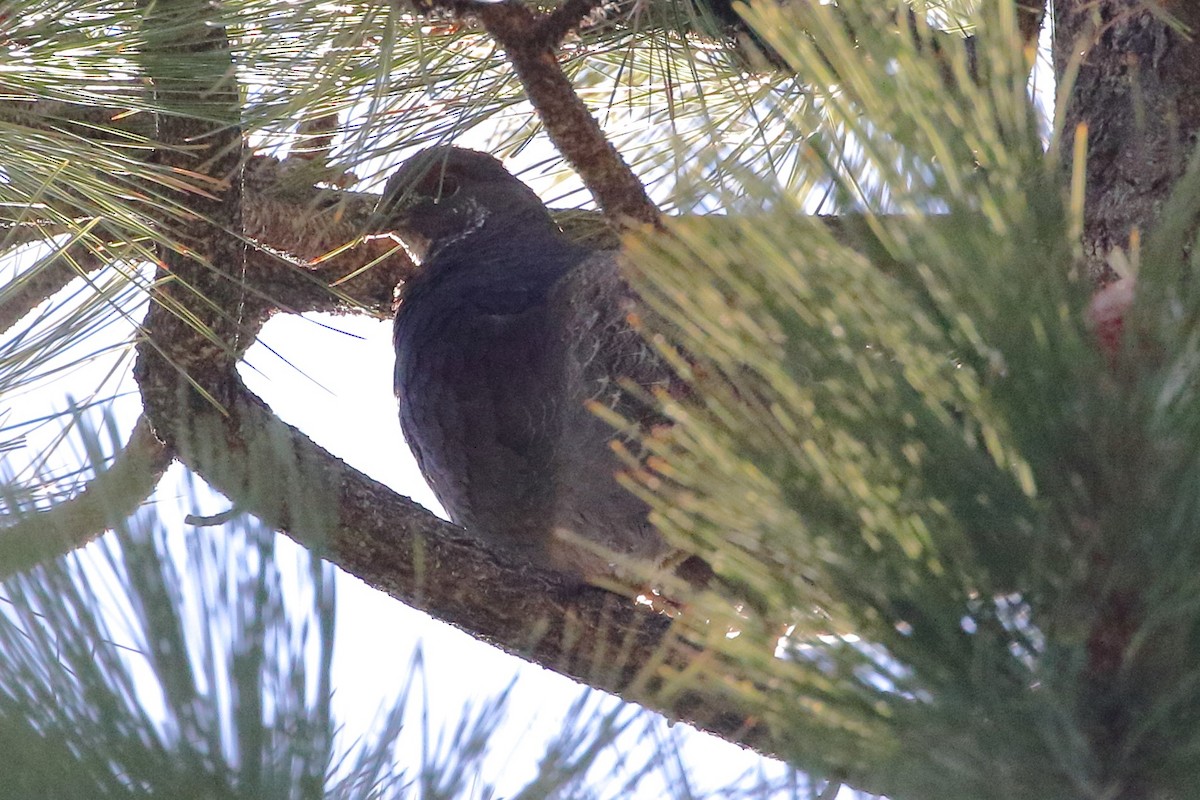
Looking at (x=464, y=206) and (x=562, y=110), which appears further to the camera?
(x=464, y=206)

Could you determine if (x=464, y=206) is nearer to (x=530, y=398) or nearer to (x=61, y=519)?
(x=530, y=398)

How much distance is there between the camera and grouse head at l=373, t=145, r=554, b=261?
3.13 meters

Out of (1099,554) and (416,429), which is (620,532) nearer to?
(416,429)

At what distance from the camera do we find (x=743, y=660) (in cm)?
80

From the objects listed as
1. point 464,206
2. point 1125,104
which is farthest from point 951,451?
point 464,206

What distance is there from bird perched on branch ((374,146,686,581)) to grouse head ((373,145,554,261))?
0.85 ft

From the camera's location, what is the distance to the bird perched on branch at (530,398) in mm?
2434

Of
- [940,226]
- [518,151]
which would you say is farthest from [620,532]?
[940,226]

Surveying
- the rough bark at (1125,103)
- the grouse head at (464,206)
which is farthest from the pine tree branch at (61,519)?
the grouse head at (464,206)

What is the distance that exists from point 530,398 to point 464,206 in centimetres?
80

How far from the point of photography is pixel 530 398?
255cm

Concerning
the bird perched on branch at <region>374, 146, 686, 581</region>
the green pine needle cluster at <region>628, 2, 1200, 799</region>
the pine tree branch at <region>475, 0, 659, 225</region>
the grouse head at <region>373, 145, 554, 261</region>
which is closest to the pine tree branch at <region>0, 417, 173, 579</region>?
the green pine needle cluster at <region>628, 2, 1200, 799</region>

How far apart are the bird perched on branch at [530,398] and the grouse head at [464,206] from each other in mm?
259

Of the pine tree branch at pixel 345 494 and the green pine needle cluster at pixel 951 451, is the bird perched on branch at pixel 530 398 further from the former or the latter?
the green pine needle cluster at pixel 951 451
